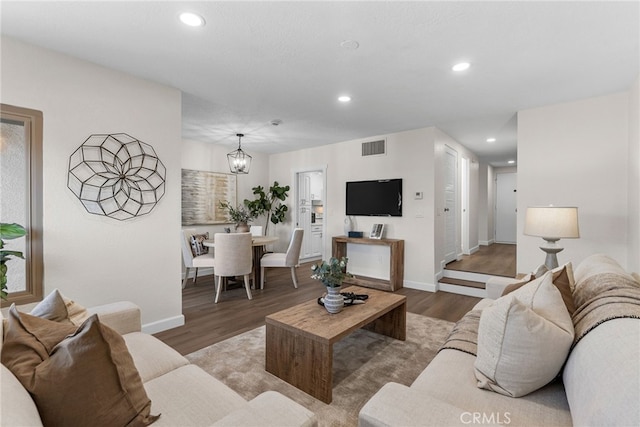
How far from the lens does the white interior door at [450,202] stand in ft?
16.9

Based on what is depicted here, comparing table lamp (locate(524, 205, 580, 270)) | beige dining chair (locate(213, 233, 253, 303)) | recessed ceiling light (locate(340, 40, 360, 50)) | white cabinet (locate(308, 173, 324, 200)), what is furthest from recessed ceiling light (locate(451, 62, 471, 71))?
white cabinet (locate(308, 173, 324, 200))

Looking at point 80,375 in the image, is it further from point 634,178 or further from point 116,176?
point 634,178

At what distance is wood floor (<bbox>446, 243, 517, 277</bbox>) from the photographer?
4.72 meters

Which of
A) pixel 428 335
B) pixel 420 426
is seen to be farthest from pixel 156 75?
pixel 428 335

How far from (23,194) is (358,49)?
2.78m

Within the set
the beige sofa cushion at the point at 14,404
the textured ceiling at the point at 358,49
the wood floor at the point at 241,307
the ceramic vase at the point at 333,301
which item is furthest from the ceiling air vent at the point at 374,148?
the beige sofa cushion at the point at 14,404

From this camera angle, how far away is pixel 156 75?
2729 millimetres

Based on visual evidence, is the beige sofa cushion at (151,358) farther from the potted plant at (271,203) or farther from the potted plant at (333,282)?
the potted plant at (271,203)

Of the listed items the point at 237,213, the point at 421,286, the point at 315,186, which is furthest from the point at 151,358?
the point at 315,186

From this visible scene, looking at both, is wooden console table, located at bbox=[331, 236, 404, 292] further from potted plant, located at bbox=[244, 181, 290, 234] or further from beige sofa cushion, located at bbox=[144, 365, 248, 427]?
beige sofa cushion, located at bbox=[144, 365, 248, 427]

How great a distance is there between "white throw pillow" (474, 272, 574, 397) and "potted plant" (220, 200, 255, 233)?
401 centimetres

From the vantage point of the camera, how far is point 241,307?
12.2ft

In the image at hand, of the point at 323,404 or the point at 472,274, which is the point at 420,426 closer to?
the point at 323,404

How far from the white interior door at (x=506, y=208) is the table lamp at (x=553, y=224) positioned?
6323 mm
